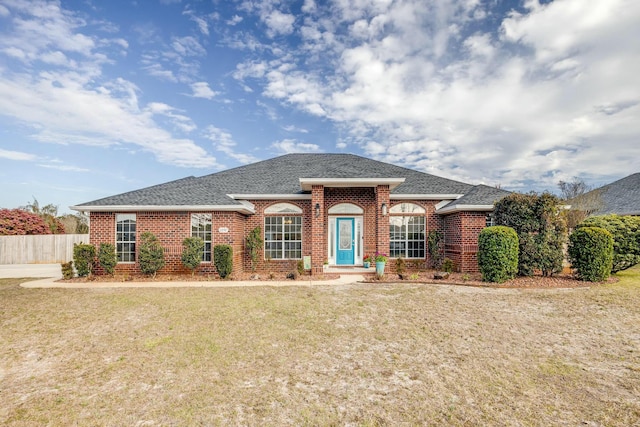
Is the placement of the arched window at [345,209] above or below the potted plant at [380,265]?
above

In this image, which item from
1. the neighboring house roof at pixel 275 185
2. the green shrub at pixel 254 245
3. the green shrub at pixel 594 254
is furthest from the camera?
the green shrub at pixel 254 245

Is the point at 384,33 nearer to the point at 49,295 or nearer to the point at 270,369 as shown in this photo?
the point at 270,369

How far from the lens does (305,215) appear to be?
47.6ft

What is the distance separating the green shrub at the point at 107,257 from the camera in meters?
12.2

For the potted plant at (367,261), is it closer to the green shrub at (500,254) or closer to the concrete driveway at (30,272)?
the green shrub at (500,254)

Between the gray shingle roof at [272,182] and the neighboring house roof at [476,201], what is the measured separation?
24.4 inches

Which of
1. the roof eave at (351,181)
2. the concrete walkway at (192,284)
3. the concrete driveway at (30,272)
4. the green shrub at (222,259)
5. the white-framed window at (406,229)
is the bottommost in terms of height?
the concrete driveway at (30,272)

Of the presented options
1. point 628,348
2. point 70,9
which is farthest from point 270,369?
point 70,9

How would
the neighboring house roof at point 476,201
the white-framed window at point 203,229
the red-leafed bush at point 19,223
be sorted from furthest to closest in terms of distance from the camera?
the red-leafed bush at point 19,223 → the neighboring house roof at point 476,201 → the white-framed window at point 203,229

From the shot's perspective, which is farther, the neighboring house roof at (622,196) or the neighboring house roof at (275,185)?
the neighboring house roof at (622,196)

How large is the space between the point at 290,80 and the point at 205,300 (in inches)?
440

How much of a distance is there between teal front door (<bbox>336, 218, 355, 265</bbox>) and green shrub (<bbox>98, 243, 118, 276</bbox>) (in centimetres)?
946

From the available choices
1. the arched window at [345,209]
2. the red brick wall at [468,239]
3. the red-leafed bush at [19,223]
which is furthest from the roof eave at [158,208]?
the red-leafed bush at [19,223]

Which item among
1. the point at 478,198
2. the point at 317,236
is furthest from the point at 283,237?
the point at 478,198
